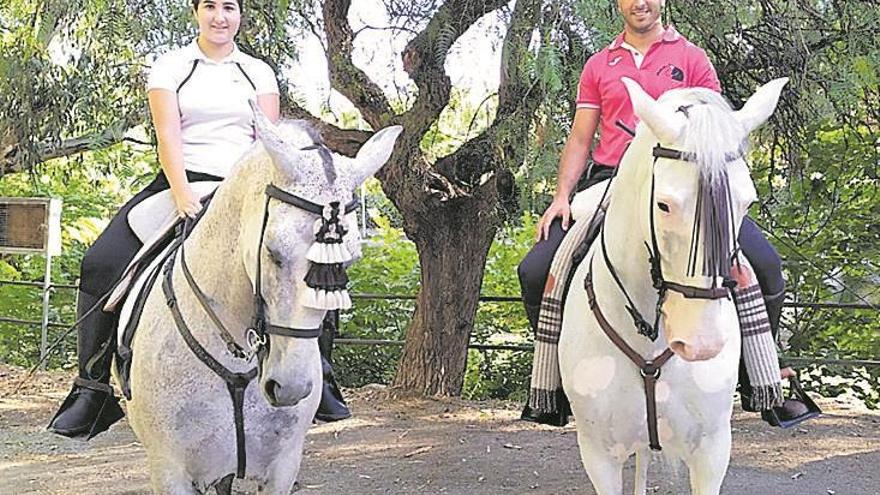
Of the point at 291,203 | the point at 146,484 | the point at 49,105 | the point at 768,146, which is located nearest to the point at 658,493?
the point at 768,146

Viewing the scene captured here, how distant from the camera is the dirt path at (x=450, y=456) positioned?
6.21 metres

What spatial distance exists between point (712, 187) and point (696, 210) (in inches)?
2.8

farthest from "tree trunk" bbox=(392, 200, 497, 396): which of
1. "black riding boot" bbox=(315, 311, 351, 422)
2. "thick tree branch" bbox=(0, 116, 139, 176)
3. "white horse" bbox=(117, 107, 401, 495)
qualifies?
"white horse" bbox=(117, 107, 401, 495)

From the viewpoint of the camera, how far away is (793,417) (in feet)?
13.5

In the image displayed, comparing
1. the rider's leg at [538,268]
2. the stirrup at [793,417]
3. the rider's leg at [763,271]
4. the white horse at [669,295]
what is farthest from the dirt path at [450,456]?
the white horse at [669,295]

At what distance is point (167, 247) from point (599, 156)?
1.74 meters

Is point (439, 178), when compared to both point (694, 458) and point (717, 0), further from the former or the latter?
point (694, 458)

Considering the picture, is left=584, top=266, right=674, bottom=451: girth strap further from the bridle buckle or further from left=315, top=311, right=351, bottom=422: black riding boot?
the bridle buckle

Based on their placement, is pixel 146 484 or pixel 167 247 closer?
pixel 167 247

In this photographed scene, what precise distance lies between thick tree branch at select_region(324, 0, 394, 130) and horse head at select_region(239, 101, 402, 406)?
4.25 m

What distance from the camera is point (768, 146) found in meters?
7.06

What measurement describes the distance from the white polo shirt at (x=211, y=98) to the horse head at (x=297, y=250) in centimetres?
112

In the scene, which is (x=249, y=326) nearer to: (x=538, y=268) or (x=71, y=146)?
(x=538, y=268)

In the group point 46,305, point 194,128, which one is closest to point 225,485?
point 194,128
